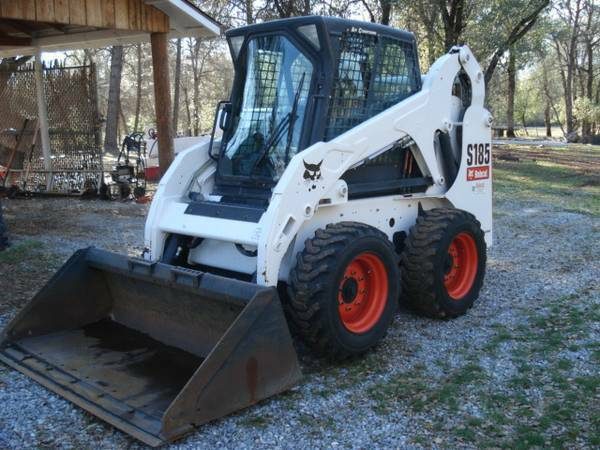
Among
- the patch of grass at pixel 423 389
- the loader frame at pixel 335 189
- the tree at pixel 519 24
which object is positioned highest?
the tree at pixel 519 24

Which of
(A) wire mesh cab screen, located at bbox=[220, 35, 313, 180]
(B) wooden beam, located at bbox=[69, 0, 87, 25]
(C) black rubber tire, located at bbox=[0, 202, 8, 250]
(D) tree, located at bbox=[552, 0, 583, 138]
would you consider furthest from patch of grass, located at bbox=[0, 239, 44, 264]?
(D) tree, located at bbox=[552, 0, 583, 138]

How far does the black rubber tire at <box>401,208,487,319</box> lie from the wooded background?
1045 centimetres

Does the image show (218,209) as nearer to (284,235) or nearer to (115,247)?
(284,235)

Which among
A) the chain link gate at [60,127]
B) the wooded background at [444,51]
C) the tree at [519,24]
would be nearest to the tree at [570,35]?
the wooded background at [444,51]

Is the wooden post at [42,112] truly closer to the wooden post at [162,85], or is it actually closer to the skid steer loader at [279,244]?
the wooden post at [162,85]

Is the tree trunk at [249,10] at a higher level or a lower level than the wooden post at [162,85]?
higher

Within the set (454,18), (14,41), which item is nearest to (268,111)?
(14,41)

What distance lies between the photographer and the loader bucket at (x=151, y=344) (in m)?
3.53

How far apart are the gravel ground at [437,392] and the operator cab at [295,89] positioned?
1497 mm

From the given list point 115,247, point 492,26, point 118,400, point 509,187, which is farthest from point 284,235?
point 492,26

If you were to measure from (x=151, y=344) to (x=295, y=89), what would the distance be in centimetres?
220

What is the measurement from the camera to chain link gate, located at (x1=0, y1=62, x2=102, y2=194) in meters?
12.2

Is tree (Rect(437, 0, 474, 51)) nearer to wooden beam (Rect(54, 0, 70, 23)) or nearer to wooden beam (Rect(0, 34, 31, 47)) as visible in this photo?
wooden beam (Rect(0, 34, 31, 47))

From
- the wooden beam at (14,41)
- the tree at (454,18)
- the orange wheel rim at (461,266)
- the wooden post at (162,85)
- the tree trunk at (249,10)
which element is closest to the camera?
the orange wheel rim at (461,266)
